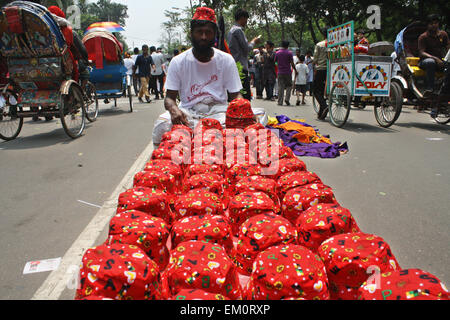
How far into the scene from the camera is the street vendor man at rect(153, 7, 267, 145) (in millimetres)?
3797

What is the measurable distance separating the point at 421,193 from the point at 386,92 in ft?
12.1

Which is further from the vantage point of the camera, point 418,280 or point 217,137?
point 217,137

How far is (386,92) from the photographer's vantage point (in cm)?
656

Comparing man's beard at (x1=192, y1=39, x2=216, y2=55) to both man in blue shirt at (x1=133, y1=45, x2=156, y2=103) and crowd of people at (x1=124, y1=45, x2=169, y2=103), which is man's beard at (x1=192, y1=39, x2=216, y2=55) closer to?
crowd of people at (x1=124, y1=45, x2=169, y2=103)

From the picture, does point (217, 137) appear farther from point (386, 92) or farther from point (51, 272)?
point (386, 92)

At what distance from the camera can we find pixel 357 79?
647 centimetres

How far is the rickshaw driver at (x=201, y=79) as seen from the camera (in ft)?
12.5

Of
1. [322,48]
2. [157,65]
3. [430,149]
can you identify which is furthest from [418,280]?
[157,65]

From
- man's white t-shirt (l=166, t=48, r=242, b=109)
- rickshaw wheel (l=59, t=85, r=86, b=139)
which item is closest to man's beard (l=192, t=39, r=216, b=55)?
man's white t-shirt (l=166, t=48, r=242, b=109)

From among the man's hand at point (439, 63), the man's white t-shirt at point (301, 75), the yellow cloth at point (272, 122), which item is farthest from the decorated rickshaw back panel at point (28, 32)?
the man's white t-shirt at point (301, 75)

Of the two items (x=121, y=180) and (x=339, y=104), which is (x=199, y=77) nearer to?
(x=121, y=180)

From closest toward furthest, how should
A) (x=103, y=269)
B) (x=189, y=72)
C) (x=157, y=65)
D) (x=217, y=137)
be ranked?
(x=103, y=269)
(x=217, y=137)
(x=189, y=72)
(x=157, y=65)

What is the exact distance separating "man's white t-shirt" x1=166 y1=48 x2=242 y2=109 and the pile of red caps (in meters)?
1.79

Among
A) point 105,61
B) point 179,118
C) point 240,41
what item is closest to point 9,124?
point 105,61
